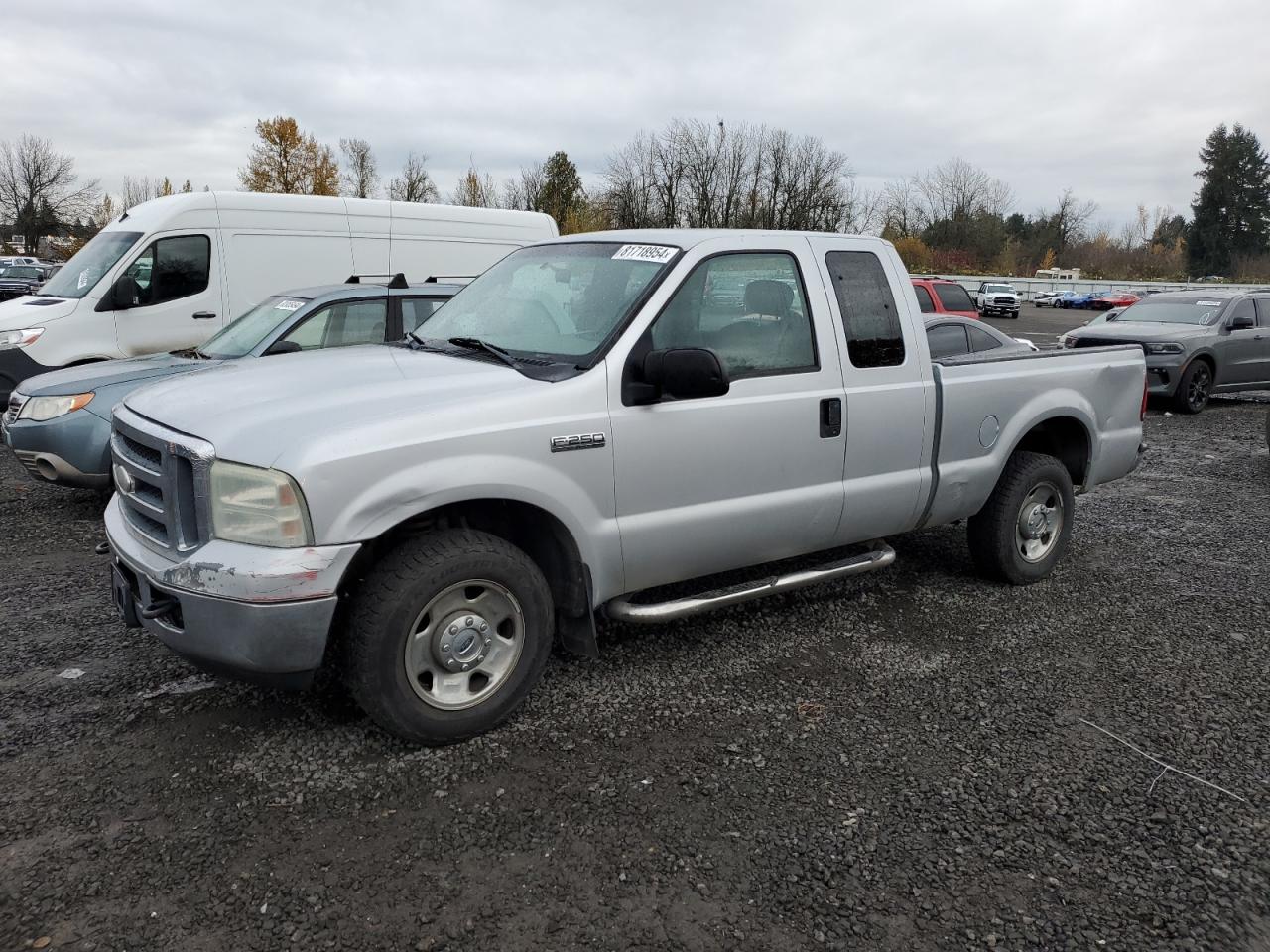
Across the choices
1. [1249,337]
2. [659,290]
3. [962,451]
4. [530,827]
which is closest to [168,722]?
[530,827]

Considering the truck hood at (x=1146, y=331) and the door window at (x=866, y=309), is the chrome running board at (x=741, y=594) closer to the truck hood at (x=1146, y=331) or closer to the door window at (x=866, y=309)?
the door window at (x=866, y=309)

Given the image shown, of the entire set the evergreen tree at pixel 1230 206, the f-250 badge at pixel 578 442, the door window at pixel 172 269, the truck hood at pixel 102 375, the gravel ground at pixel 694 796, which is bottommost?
the gravel ground at pixel 694 796

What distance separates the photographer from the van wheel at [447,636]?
3.26 metres

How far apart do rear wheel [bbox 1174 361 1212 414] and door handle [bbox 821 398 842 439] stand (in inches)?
459

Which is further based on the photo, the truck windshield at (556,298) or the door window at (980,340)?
the door window at (980,340)

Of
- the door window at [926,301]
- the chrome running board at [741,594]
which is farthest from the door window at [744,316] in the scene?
the door window at [926,301]

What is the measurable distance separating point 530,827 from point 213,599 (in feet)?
4.12

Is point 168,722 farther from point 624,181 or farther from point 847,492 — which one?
point 624,181

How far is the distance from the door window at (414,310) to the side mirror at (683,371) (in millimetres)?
4147

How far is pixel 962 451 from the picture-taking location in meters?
4.97

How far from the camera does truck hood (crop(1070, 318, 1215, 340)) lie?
14.0 meters

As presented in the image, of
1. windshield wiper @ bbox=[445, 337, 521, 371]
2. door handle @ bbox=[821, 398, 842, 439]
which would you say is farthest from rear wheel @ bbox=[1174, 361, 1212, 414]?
windshield wiper @ bbox=[445, 337, 521, 371]

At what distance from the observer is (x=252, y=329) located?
7117mm

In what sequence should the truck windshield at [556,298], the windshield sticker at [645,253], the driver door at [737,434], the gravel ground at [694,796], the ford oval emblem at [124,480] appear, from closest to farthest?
the gravel ground at [694,796]
the ford oval emblem at [124,480]
the driver door at [737,434]
the truck windshield at [556,298]
the windshield sticker at [645,253]
